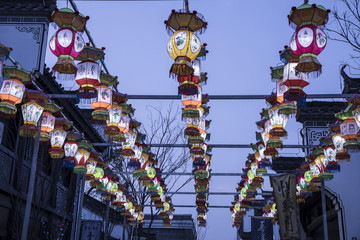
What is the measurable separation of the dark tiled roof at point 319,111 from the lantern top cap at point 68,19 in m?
16.1

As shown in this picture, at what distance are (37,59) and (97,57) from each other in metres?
4.91

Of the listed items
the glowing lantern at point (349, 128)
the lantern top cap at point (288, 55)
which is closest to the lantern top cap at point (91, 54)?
the lantern top cap at point (288, 55)

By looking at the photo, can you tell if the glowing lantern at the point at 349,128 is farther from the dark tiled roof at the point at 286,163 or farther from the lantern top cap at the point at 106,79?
the dark tiled roof at the point at 286,163

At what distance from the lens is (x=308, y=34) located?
811 centimetres

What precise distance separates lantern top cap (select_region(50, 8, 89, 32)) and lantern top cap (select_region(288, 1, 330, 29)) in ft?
12.6

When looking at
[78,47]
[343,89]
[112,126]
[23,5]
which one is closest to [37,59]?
[23,5]

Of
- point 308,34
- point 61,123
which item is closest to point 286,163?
point 61,123

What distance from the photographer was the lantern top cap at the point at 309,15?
796 centimetres

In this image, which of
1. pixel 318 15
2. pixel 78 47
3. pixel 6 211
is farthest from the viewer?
pixel 6 211

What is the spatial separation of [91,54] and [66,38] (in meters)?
1.14

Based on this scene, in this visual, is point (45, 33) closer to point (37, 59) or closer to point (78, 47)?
point (37, 59)

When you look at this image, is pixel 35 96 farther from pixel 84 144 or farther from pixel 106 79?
pixel 84 144

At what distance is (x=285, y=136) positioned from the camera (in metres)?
12.8

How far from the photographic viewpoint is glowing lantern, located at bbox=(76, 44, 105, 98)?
959 cm
